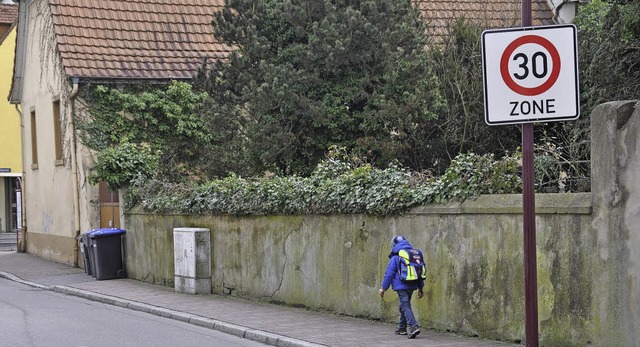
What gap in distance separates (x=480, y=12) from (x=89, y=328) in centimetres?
1796

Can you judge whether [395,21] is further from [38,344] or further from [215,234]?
[38,344]

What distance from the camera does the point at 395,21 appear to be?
21203 mm

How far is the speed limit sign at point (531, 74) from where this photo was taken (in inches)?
297

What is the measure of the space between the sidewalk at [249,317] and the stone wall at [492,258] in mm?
331

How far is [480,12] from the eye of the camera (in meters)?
29.6

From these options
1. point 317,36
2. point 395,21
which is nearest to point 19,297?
point 317,36

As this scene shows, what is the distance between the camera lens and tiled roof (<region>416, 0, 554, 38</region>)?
27.6m

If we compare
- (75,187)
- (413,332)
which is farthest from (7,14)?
(413,332)

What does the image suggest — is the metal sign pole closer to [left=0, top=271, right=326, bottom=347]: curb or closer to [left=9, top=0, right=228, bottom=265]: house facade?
[left=0, top=271, right=326, bottom=347]: curb

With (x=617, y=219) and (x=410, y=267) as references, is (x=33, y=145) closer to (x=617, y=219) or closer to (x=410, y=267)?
(x=410, y=267)

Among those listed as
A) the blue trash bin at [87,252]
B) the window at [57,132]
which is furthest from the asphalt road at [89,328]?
the window at [57,132]

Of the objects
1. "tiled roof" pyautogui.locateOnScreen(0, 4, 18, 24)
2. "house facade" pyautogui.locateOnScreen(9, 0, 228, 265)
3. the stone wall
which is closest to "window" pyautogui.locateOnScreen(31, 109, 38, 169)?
"house facade" pyautogui.locateOnScreen(9, 0, 228, 265)

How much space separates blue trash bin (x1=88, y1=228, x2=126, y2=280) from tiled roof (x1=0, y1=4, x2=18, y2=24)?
1212 inches

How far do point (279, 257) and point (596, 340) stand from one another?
7386mm
